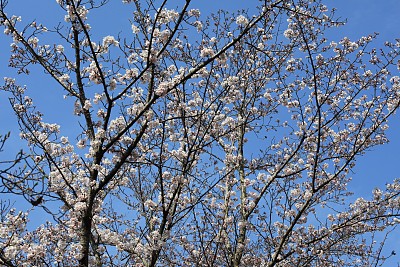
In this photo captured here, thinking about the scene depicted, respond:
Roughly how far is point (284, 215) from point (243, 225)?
76 cm

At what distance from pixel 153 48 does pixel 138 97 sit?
3.01 feet

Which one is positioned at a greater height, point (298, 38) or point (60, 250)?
point (298, 38)

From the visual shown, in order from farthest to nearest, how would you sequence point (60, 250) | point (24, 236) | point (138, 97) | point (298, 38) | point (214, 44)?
point (298, 38) → point (214, 44) → point (24, 236) → point (138, 97) → point (60, 250)

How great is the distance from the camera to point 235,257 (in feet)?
27.6

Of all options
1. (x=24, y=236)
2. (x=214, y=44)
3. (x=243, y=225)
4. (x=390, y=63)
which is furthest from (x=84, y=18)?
(x=390, y=63)

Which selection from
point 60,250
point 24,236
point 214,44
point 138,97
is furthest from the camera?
point 214,44

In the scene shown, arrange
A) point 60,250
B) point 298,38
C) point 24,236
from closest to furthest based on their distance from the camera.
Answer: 1. point 60,250
2. point 24,236
3. point 298,38

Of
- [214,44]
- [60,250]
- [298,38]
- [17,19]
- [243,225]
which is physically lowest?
[60,250]

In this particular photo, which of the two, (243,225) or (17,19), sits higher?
(17,19)

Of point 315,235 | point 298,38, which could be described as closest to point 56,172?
point 315,235

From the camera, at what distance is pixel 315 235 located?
916cm

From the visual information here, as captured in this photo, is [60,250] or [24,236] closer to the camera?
[60,250]

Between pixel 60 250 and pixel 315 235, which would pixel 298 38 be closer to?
pixel 315 235

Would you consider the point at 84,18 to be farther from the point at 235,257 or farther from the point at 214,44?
the point at 235,257
